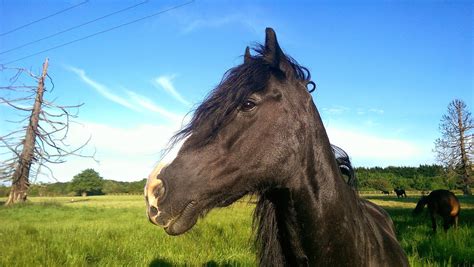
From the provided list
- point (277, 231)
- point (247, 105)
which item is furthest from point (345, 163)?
point (247, 105)

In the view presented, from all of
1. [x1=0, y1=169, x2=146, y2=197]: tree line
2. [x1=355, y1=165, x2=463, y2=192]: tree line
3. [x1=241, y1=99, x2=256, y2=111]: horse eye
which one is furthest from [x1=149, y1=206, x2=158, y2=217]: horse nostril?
[x1=0, y1=169, x2=146, y2=197]: tree line

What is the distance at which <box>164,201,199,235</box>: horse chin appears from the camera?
187 centimetres

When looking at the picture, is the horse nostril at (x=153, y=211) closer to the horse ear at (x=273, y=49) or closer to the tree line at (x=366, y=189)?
the horse ear at (x=273, y=49)

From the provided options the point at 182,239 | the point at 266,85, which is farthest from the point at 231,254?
the point at 266,85

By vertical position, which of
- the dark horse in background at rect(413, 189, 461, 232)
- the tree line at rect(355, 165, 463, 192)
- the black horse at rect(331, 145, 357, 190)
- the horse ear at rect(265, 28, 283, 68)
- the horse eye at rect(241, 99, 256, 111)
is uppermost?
the tree line at rect(355, 165, 463, 192)

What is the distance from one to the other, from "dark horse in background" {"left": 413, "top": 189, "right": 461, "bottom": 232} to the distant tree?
84026 mm

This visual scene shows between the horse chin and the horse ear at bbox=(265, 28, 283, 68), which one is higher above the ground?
the horse ear at bbox=(265, 28, 283, 68)

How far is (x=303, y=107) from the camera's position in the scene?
7.50 feet

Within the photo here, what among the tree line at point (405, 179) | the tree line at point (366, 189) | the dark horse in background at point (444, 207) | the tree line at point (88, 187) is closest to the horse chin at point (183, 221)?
the dark horse in background at point (444, 207)

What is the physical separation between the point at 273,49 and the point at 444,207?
42.8 feet

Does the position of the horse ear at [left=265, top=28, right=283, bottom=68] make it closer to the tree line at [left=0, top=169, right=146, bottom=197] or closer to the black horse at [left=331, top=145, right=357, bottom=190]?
the black horse at [left=331, top=145, right=357, bottom=190]

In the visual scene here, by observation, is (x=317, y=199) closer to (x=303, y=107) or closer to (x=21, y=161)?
(x=303, y=107)

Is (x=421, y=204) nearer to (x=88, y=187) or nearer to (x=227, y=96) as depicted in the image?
(x=227, y=96)

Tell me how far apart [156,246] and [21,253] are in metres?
2.34
